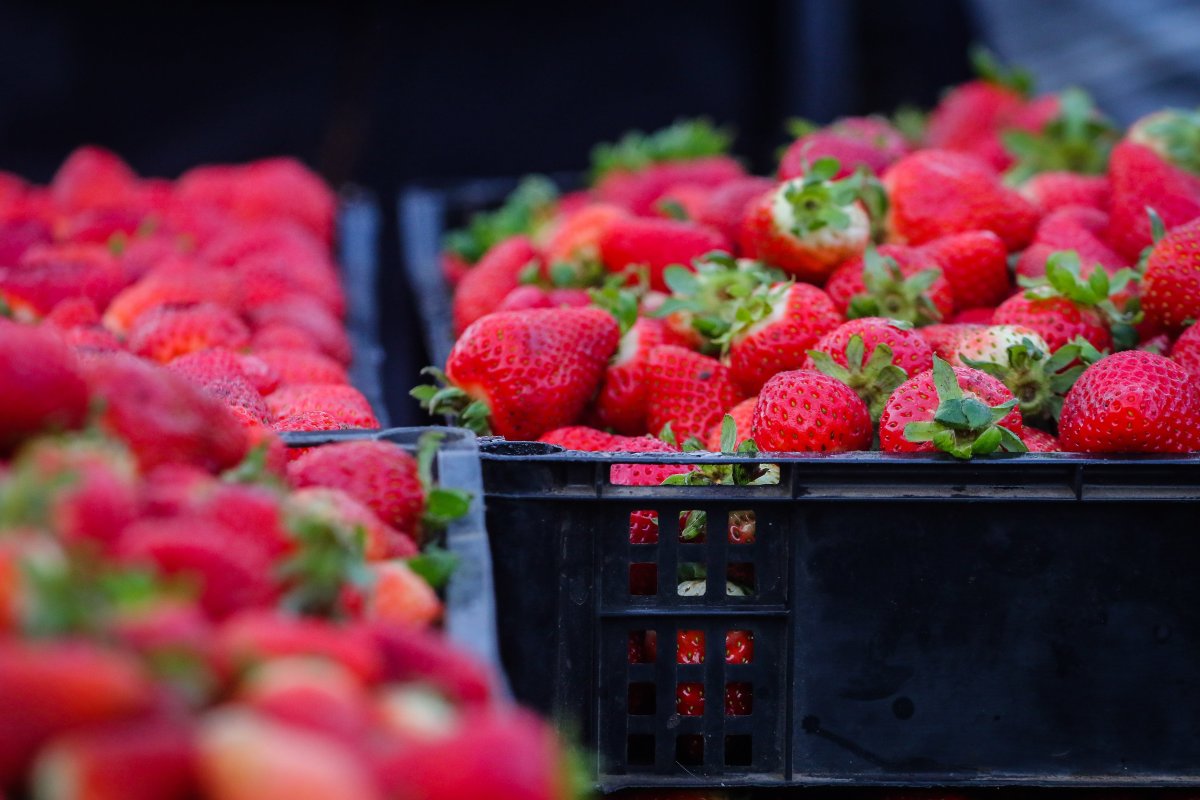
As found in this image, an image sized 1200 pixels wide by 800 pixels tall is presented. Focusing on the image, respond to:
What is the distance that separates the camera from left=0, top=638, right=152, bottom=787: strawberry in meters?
0.73

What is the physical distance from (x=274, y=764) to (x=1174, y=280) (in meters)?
1.44

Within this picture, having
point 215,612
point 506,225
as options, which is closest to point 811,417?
point 215,612

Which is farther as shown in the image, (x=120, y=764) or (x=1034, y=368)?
(x=1034, y=368)

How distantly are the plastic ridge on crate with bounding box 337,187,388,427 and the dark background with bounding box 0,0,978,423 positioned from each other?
1.24 ft

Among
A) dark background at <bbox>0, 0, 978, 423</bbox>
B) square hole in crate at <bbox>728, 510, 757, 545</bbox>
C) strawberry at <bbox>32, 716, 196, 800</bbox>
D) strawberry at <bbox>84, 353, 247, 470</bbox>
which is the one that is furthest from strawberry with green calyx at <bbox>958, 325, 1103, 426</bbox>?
dark background at <bbox>0, 0, 978, 423</bbox>

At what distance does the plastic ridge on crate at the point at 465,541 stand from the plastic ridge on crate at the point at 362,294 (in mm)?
692

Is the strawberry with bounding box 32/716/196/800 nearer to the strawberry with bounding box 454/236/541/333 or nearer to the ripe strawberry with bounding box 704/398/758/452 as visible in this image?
the ripe strawberry with bounding box 704/398/758/452

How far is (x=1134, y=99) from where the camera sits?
3.28 metres

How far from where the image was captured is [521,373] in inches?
71.1

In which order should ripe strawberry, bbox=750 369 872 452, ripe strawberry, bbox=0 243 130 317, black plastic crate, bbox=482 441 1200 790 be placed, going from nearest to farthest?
black plastic crate, bbox=482 441 1200 790 < ripe strawberry, bbox=750 369 872 452 < ripe strawberry, bbox=0 243 130 317

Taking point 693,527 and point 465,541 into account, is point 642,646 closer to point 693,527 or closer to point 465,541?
point 693,527

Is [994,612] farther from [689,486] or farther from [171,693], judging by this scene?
[171,693]

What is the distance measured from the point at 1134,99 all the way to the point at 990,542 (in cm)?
213

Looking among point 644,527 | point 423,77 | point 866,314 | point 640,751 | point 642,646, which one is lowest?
point 640,751
